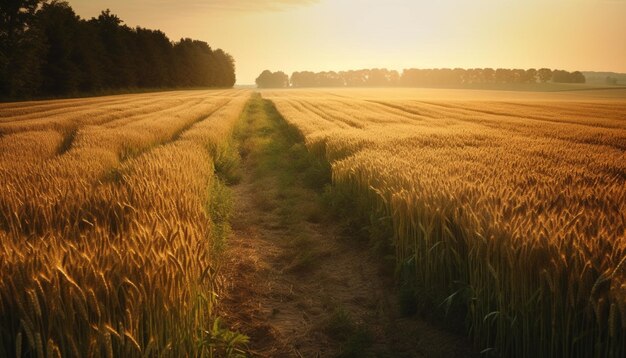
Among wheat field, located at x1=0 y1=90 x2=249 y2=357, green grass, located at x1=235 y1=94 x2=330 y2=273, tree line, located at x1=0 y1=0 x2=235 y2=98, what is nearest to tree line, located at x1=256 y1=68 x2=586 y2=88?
tree line, located at x1=0 y1=0 x2=235 y2=98

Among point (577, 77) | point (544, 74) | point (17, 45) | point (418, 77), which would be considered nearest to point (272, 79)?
point (418, 77)

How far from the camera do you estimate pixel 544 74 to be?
4264 inches

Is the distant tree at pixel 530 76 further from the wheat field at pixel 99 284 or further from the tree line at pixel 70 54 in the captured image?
the wheat field at pixel 99 284

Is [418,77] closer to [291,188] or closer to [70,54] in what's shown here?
[70,54]

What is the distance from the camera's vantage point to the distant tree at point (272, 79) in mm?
174500

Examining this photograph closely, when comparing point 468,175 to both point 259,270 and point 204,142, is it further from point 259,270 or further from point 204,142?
point 204,142

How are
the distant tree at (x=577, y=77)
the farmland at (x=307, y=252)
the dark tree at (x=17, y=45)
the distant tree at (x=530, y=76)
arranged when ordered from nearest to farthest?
the farmland at (x=307, y=252) → the dark tree at (x=17, y=45) → the distant tree at (x=577, y=77) → the distant tree at (x=530, y=76)

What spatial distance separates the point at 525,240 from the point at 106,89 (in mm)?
59349

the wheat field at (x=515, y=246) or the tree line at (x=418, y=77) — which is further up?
the tree line at (x=418, y=77)

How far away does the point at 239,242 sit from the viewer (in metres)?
6.61

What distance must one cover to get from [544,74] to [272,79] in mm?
103375

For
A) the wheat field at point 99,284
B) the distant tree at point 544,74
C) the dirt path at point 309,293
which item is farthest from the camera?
the distant tree at point 544,74

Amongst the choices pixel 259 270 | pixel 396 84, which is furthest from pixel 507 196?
pixel 396 84

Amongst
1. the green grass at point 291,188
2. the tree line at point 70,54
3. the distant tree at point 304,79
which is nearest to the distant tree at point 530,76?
the distant tree at point 304,79
